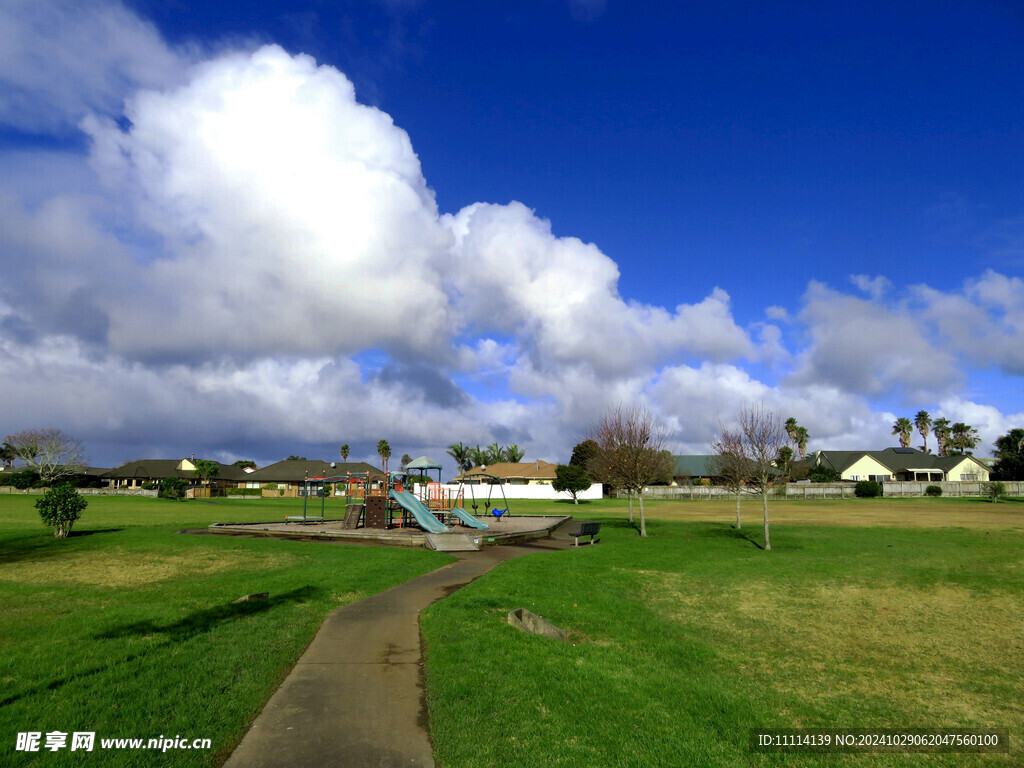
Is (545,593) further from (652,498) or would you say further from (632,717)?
(652,498)

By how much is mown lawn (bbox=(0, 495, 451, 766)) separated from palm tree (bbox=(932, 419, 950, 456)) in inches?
5265

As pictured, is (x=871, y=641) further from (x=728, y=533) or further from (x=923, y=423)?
(x=923, y=423)

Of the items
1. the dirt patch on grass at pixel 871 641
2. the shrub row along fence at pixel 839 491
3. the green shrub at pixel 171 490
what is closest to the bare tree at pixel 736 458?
the dirt patch on grass at pixel 871 641

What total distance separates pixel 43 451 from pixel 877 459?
13378 centimetres

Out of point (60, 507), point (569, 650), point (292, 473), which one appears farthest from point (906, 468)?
point (60, 507)

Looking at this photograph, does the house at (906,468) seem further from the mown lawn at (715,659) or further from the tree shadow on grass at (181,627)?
the tree shadow on grass at (181,627)

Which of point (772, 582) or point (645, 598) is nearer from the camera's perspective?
point (645, 598)

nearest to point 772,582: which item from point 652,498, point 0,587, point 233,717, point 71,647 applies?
point 233,717

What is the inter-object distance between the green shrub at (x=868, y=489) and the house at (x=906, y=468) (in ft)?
70.0

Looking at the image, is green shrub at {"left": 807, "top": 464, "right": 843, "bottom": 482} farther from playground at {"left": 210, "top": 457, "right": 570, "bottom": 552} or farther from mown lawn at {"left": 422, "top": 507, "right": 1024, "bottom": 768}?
mown lawn at {"left": 422, "top": 507, "right": 1024, "bottom": 768}

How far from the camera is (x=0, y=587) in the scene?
40.9 feet

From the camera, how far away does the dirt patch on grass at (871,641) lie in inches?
306

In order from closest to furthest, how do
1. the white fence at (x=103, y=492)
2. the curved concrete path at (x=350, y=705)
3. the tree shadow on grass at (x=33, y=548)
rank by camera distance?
the curved concrete path at (x=350, y=705), the tree shadow on grass at (x=33, y=548), the white fence at (x=103, y=492)

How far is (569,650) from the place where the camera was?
28.7 feet
